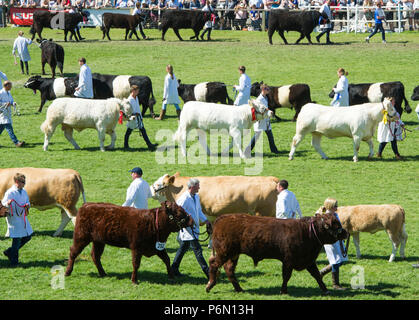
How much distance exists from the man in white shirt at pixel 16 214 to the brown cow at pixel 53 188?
1.52 meters

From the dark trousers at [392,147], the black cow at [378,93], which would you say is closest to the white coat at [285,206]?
the dark trousers at [392,147]

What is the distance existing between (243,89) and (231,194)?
31.6ft

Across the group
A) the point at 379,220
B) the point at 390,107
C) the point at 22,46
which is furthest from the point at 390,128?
the point at 22,46

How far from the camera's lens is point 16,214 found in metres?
11.9

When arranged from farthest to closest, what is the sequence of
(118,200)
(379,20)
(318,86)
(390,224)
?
(379,20), (318,86), (118,200), (390,224)

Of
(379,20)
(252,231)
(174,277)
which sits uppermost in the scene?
(379,20)

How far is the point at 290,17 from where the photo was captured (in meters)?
32.8

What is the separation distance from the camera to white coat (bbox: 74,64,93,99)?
2284 centimetres

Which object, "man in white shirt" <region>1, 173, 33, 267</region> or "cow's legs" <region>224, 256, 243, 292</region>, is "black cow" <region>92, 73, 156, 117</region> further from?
"cow's legs" <region>224, 256, 243, 292</region>

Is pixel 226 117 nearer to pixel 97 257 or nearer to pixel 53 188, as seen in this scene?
pixel 53 188

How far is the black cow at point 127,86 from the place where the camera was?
24125 millimetres

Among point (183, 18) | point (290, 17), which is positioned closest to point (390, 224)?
point (290, 17)
